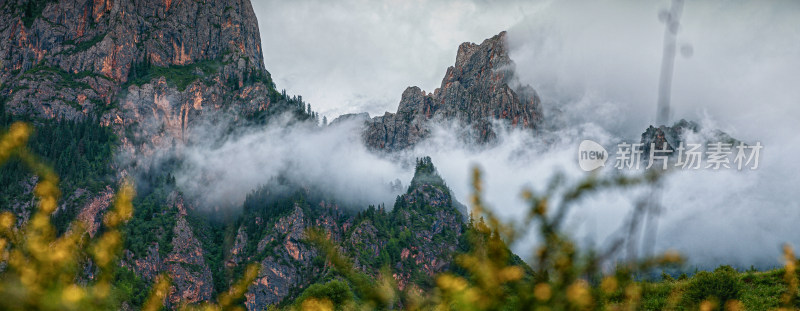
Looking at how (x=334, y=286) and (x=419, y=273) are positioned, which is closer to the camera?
(x=334, y=286)

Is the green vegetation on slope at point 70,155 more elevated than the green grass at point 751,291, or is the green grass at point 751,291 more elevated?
the green grass at point 751,291

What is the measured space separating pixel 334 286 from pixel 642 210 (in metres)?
69.5

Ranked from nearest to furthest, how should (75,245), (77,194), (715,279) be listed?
1. (75,245)
2. (715,279)
3. (77,194)

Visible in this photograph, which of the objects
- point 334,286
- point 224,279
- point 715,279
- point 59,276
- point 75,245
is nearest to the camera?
point 59,276

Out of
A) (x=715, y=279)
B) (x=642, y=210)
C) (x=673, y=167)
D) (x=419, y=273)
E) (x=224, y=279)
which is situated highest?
(x=673, y=167)

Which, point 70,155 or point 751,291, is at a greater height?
point 751,291

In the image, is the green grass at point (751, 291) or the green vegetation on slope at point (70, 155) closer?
the green grass at point (751, 291)

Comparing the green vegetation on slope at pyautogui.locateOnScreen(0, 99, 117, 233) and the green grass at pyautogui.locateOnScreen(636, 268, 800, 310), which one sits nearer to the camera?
the green grass at pyautogui.locateOnScreen(636, 268, 800, 310)

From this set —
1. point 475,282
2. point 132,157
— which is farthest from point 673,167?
point 132,157

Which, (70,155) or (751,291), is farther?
(70,155)

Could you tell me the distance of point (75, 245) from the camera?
475 centimetres

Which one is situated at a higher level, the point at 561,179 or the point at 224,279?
the point at 561,179

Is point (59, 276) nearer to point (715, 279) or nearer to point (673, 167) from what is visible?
point (673, 167)

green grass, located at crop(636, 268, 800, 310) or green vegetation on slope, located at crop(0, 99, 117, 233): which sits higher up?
green grass, located at crop(636, 268, 800, 310)
